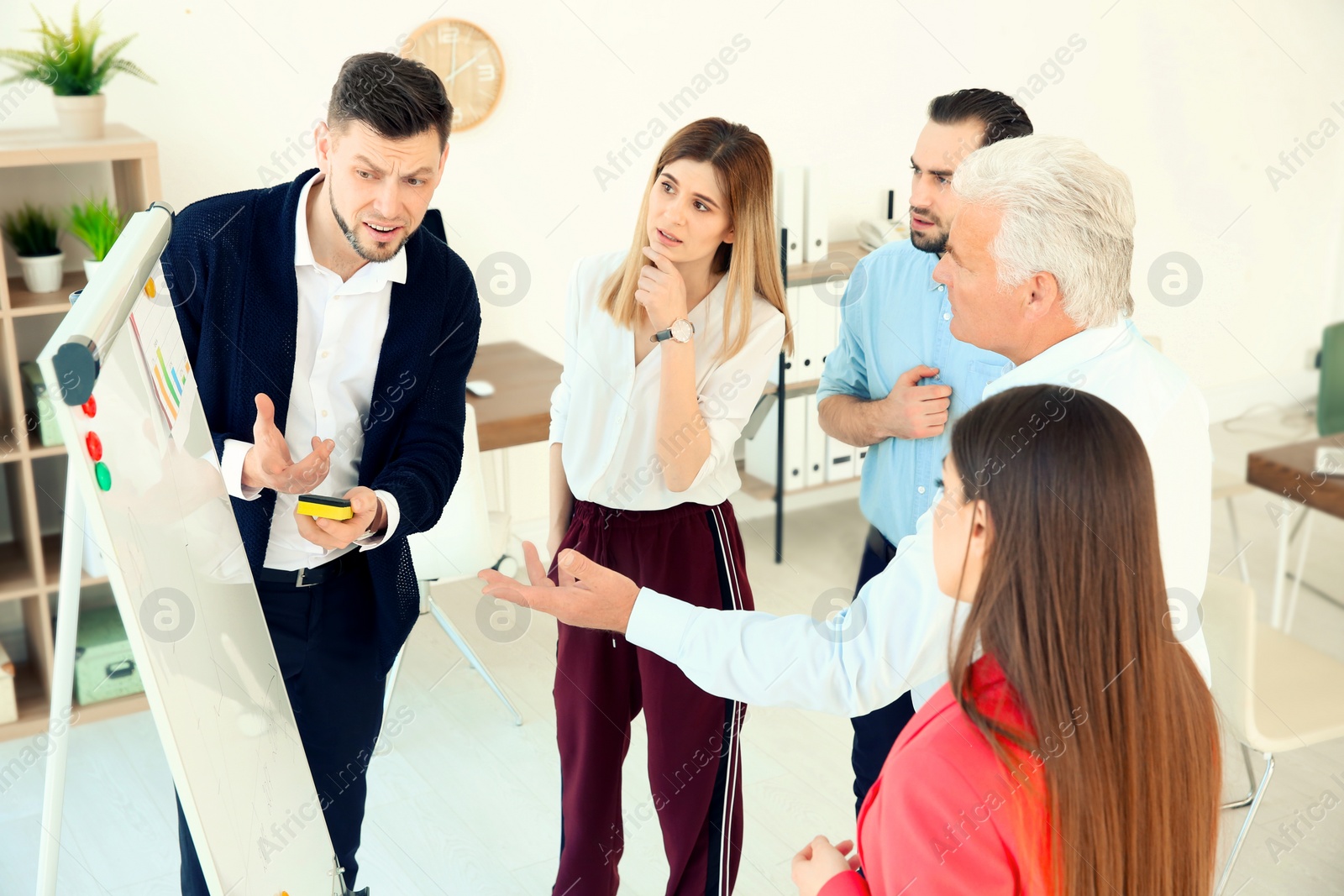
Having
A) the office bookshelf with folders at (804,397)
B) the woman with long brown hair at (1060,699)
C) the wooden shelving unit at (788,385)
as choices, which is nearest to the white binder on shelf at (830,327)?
the office bookshelf with folders at (804,397)

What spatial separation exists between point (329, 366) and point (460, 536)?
4.08ft

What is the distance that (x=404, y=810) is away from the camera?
112 inches

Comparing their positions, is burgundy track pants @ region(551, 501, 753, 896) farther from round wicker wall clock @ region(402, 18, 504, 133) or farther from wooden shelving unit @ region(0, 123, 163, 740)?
round wicker wall clock @ region(402, 18, 504, 133)

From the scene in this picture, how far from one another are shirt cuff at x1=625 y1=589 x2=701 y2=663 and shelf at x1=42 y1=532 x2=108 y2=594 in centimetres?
208

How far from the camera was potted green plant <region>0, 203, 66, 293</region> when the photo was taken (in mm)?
2900

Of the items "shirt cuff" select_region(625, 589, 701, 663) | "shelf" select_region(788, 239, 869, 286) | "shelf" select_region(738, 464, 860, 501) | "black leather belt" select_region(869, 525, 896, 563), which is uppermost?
"shelf" select_region(788, 239, 869, 286)

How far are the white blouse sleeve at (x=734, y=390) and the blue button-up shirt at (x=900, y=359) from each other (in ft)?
0.54

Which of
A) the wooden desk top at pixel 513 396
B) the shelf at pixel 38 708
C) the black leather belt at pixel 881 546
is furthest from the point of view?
the wooden desk top at pixel 513 396

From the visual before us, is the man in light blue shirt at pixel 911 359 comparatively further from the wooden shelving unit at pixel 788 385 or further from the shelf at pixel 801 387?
the shelf at pixel 801 387

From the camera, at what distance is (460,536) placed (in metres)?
2.99

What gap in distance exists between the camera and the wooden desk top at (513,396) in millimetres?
3297

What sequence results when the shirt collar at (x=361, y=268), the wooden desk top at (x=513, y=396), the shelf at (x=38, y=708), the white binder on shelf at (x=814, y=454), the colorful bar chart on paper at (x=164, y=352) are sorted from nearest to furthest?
the colorful bar chart on paper at (x=164, y=352)
the shirt collar at (x=361, y=268)
the shelf at (x=38, y=708)
the wooden desk top at (x=513, y=396)
the white binder on shelf at (x=814, y=454)

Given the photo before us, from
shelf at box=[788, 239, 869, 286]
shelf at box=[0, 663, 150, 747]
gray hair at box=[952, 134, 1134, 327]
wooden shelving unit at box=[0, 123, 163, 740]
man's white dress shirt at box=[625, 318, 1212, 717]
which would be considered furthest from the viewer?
shelf at box=[788, 239, 869, 286]

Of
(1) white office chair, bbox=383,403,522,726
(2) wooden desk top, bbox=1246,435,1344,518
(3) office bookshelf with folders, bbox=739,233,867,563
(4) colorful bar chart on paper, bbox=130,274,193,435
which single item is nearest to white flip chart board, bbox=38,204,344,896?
(4) colorful bar chart on paper, bbox=130,274,193,435
